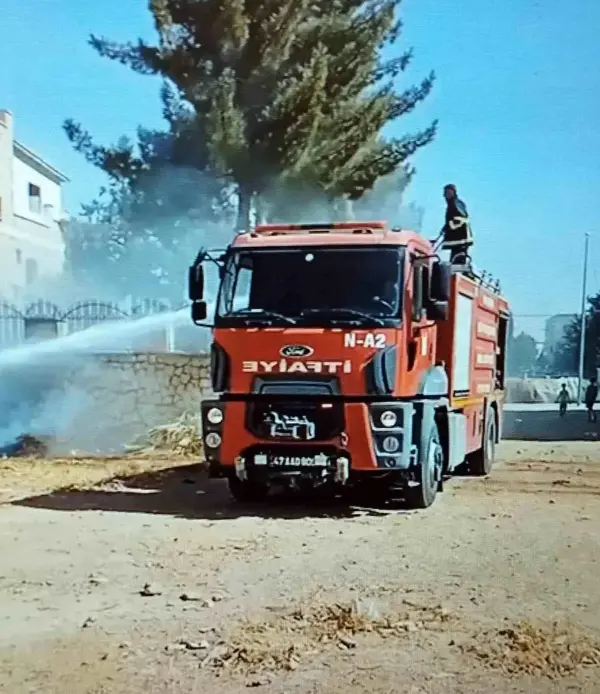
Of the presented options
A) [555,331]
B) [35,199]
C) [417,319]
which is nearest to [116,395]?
[417,319]

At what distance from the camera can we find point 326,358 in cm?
930

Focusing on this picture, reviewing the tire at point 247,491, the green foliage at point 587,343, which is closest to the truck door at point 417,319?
the tire at point 247,491

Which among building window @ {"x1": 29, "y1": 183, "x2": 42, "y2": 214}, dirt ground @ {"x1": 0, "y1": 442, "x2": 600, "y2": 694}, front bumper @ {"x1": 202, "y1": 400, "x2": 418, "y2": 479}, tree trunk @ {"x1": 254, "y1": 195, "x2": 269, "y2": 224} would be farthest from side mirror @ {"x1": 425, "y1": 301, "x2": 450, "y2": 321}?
building window @ {"x1": 29, "y1": 183, "x2": 42, "y2": 214}

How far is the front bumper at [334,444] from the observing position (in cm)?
928

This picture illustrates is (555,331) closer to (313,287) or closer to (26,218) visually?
(26,218)

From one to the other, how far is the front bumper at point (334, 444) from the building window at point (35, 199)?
28.3m

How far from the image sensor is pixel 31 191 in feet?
119

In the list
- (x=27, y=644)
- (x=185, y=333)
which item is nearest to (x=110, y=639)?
(x=27, y=644)

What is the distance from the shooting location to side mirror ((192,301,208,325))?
10.3 meters

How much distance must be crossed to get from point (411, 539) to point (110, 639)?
139 inches

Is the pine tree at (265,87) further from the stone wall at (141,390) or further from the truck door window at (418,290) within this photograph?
the truck door window at (418,290)

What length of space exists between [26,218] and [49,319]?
15.6 metres

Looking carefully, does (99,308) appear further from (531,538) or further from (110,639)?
(110,639)

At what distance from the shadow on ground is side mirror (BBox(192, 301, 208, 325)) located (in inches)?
75.1
